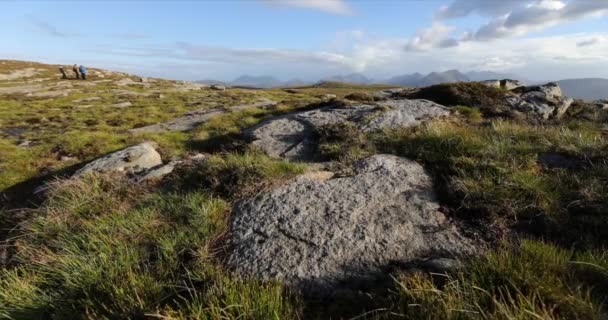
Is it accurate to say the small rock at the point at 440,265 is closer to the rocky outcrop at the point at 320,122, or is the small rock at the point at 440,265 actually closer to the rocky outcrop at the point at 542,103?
the rocky outcrop at the point at 320,122

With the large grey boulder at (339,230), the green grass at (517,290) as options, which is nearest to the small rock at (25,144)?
the large grey boulder at (339,230)

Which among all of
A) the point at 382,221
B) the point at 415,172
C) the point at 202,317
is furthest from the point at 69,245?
the point at 415,172

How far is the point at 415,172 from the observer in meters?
6.88

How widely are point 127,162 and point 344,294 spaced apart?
863 centimetres

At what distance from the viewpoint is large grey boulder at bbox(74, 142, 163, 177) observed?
30.5ft

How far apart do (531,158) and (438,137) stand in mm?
1969

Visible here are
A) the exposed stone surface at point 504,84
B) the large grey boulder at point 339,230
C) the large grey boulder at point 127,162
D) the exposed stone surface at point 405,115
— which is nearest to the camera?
the large grey boulder at point 339,230

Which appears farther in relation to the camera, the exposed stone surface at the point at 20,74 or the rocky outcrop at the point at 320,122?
the exposed stone surface at the point at 20,74

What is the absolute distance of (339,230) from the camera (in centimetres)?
510

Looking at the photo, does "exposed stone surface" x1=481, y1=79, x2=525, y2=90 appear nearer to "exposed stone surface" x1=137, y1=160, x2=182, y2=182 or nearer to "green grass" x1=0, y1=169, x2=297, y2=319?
"exposed stone surface" x1=137, y1=160, x2=182, y2=182

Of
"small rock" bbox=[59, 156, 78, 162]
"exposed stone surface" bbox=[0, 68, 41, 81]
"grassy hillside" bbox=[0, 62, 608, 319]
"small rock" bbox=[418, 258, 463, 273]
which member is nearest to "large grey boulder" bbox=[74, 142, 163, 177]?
"grassy hillside" bbox=[0, 62, 608, 319]

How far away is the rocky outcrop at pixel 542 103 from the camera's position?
13633 millimetres

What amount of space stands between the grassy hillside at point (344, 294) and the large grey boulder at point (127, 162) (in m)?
1.87

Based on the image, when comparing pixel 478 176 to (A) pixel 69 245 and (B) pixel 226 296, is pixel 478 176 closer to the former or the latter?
(B) pixel 226 296
